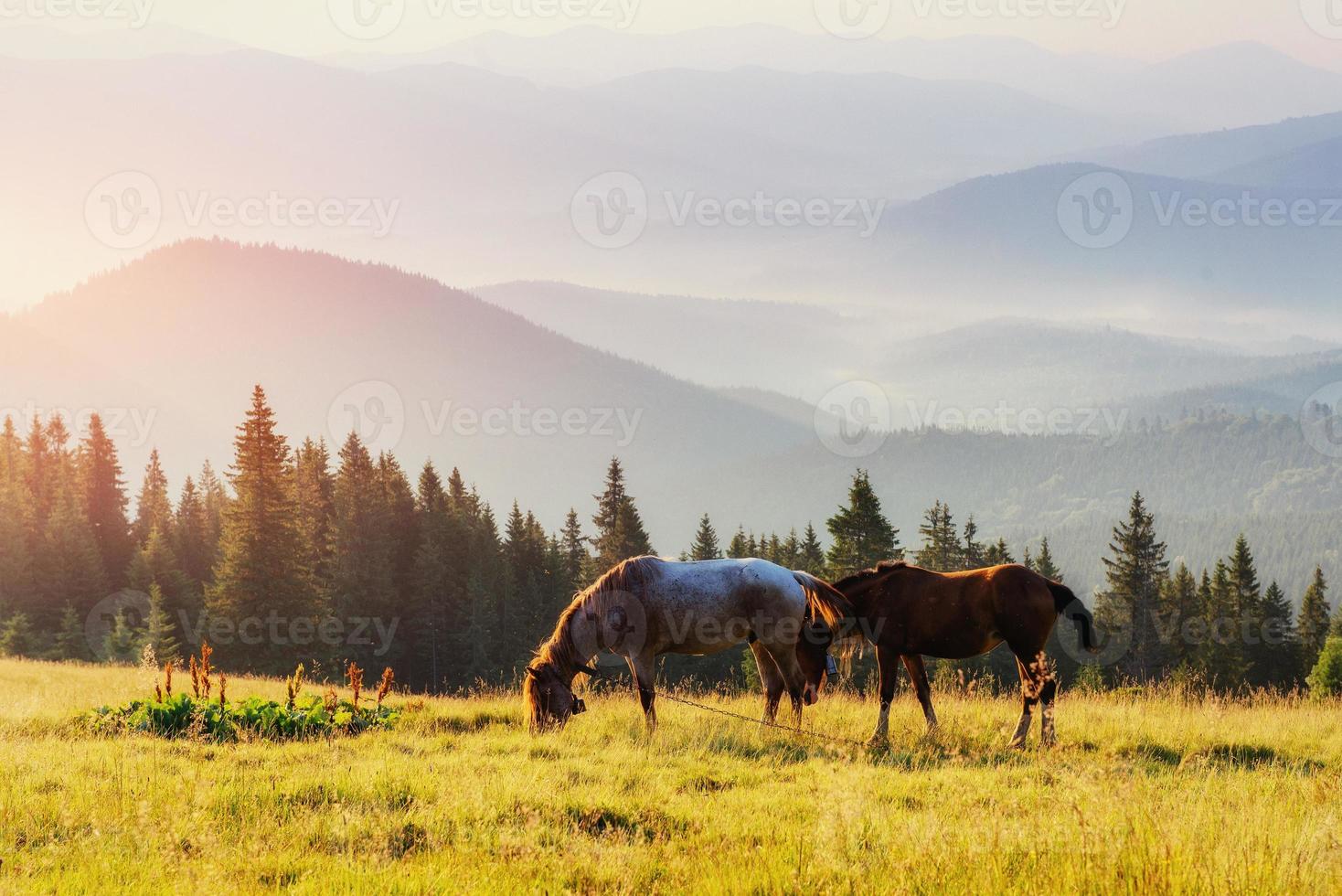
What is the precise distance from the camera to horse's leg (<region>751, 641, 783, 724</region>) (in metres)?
12.8

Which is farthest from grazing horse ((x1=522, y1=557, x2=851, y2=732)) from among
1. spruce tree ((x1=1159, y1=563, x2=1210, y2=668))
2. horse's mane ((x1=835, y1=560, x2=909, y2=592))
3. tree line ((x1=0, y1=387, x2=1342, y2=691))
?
spruce tree ((x1=1159, y1=563, x2=1210, y2=668))

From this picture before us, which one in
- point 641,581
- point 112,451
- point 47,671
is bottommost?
point 47,671

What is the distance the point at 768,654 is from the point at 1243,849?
25.4 ft

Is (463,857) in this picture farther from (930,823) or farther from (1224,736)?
(1224,736)

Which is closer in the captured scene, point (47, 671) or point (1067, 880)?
point (1067, 880)

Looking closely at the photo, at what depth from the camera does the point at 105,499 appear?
227ft

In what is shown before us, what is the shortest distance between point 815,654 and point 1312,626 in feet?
254

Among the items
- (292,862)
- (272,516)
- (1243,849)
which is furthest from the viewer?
(272,516)

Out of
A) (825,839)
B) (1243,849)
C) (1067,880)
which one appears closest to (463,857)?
(825,839)

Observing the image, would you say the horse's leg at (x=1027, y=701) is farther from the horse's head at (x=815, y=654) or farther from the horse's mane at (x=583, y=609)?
the horse's mane at (x=583, y=609)

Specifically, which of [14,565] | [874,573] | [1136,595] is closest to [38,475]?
[14,565]

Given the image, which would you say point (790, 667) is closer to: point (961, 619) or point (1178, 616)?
point (961, 619)

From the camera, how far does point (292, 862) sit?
6.36m

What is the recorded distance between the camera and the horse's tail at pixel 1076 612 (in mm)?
11688
